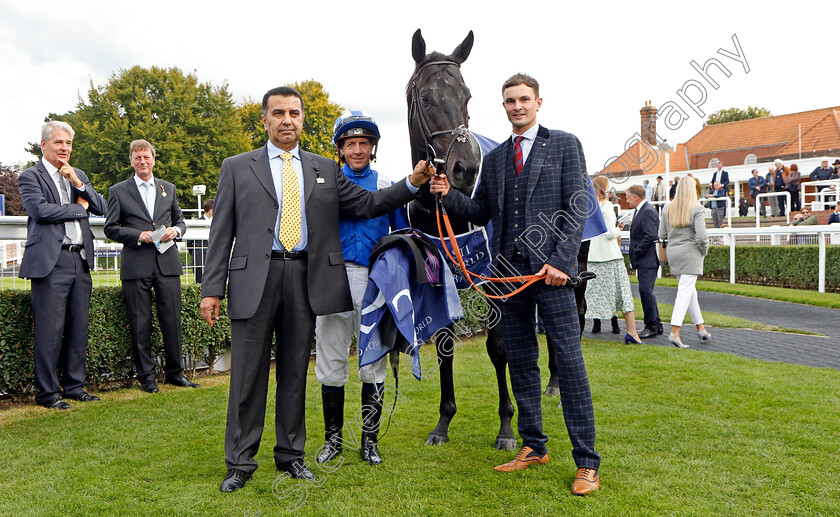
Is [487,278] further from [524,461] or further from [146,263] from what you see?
[146,263]

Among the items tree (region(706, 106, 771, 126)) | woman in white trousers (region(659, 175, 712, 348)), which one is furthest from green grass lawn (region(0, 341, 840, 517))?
tree (region(706, 106, 771, 126))

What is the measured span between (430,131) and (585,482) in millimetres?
2250

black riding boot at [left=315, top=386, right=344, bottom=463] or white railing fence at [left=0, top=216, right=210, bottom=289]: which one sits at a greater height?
white railing fence at [left=0, top=216, right=210, bottom=289]

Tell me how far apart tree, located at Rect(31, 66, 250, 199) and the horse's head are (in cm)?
2897

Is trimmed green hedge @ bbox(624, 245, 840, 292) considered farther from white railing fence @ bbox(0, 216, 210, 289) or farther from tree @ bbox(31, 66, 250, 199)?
tree @ bbox(31, 66, 250, 199)

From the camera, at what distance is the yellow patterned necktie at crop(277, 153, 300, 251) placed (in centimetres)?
337

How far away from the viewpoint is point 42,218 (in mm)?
4828

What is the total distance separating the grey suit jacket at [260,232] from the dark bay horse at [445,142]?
354 millimetres

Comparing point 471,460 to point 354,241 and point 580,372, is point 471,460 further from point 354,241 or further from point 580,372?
point 354,241

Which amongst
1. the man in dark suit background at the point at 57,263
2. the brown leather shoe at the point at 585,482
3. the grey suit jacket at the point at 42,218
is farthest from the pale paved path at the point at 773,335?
the grey suit jacket at the point at 42,218

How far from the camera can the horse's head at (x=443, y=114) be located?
3363 millimetres

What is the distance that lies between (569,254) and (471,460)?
4.90ft

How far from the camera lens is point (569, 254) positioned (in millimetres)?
3225

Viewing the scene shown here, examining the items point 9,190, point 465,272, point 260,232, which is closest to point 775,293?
point 465,272
